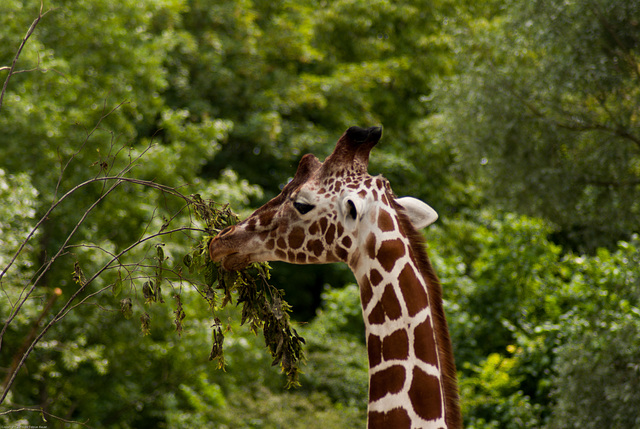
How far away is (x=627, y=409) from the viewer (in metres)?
7.00

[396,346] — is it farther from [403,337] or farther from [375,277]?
[375,277]

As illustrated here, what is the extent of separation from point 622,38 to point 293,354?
253 inches

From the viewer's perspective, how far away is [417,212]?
2.84 meters

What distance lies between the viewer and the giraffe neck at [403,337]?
252cm

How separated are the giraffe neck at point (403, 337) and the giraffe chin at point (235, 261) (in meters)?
0.45

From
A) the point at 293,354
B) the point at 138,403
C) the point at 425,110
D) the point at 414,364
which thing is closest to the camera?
the point at 414,364

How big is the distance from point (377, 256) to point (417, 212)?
0.29 metres

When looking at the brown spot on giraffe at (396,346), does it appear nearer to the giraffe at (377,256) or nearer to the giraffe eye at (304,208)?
the giraffe at (377,256)

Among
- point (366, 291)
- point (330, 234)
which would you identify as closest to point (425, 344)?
point (366, 291)

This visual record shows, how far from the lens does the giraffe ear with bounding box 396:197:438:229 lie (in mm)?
2827

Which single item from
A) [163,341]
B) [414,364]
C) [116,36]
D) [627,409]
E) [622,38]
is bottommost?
[414,364]

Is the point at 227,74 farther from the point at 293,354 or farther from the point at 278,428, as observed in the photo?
the point at 293,354

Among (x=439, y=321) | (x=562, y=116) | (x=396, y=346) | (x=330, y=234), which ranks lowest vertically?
(x=396, y=346)

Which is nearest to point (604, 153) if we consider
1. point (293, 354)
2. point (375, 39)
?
point (293, 354)
